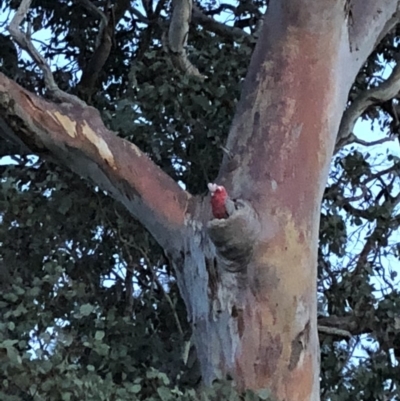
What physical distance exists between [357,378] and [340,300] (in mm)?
473

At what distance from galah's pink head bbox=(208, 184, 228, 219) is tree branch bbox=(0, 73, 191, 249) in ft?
1.07

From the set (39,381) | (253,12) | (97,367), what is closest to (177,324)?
(97,367)

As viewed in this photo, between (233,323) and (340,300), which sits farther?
(340,300)

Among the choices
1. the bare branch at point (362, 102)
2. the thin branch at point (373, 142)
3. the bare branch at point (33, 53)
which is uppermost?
the thin branch at point (373, 142)

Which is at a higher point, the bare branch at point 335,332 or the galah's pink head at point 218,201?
the bare branch at point 335,332

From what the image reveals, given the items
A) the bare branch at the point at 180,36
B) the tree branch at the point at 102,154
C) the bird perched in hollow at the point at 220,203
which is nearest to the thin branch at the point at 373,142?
the bare branch at the point at 180,36

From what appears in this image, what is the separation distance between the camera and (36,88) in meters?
4.08

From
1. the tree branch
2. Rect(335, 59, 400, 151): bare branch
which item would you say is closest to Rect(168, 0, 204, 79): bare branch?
Rect(335, 59, 400, 151): bare branch

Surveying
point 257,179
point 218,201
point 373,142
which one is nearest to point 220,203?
point 218,201

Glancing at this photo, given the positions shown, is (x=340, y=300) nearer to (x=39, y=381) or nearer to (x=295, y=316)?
(x=295, y=316)

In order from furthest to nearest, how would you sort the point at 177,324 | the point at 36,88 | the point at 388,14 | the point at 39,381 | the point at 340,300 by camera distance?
the point at 36,88 → the point at 340,300 → the point at 177,324 → the point at 388,14 → the point at 39,381

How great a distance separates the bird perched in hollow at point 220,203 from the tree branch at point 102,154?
0.32 meters

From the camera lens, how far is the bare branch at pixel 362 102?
317 cm

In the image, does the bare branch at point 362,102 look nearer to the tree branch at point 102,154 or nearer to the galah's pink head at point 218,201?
the tree branch at point 102,154
